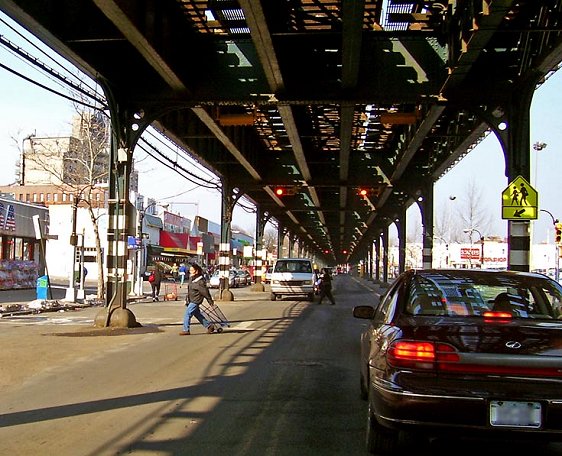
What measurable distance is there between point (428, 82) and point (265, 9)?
518 centimetres

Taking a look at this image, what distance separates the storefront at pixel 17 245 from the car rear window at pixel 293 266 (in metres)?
12.8

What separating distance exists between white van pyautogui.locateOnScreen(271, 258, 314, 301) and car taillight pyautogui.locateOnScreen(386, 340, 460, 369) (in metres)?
27.0

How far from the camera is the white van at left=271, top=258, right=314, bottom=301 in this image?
32.2 metres

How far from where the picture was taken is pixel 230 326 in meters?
18.0

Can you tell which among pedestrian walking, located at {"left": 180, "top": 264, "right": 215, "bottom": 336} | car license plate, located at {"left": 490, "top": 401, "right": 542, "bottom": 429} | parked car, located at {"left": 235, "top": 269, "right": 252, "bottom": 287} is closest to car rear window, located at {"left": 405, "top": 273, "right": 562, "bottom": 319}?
car license plate, located at {"left": 490, "top": 401, "right": 542, "bottom": 429}

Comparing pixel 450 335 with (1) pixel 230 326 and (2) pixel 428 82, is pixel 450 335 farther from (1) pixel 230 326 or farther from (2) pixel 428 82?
(1) pixel 230 326

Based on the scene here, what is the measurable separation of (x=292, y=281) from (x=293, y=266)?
122 cm

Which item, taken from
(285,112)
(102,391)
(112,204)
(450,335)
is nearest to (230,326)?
(112,204)

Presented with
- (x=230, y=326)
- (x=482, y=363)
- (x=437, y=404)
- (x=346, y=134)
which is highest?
(x=346, y=134)

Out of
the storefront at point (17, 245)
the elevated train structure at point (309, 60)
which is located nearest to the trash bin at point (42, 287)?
the elevated train structure at point (309, 60)

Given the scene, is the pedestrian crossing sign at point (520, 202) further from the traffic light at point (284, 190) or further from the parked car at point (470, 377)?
the traffic light at point (284, 190)

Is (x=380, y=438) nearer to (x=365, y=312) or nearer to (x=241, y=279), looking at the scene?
(x=365, y=312)

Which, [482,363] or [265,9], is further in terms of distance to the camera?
[265,9]

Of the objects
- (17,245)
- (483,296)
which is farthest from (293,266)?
(483,296)
